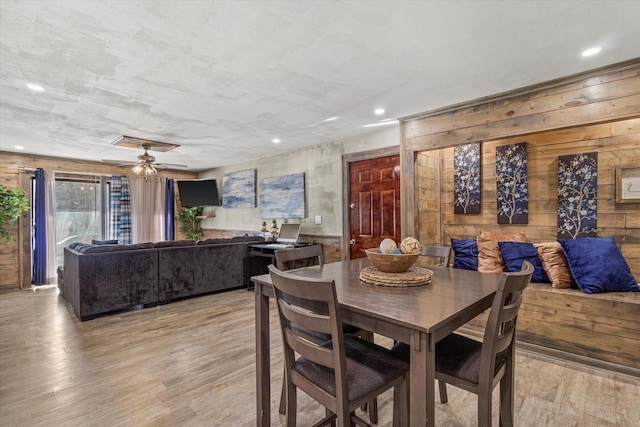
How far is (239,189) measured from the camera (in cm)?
653

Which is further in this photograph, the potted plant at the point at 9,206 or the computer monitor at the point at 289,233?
the computer monitor at the point at 289,233

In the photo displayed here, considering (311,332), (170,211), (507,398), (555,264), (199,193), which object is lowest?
(507,398)

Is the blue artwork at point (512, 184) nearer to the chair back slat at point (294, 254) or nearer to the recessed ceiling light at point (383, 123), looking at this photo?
the recessed ceiling light at point (383, 123)

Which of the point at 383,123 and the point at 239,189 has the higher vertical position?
the point at 383,123

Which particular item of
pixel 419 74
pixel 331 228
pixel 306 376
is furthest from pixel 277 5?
pixel 331 228

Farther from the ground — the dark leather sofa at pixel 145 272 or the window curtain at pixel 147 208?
the window curtain at pixel 147 208

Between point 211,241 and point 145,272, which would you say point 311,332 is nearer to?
point 145,272

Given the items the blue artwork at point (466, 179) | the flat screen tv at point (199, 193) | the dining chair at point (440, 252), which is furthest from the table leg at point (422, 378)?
the flat screen tv at point (199, 193)

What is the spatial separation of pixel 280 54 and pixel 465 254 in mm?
2790

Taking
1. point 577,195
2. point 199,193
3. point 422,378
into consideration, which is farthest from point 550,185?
point 199,193

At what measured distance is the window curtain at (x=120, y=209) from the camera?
653cm

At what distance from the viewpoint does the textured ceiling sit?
1729 mm

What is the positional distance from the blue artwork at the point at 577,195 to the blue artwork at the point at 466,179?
2.54 ft

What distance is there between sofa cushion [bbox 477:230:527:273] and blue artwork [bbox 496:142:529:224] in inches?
6.8
